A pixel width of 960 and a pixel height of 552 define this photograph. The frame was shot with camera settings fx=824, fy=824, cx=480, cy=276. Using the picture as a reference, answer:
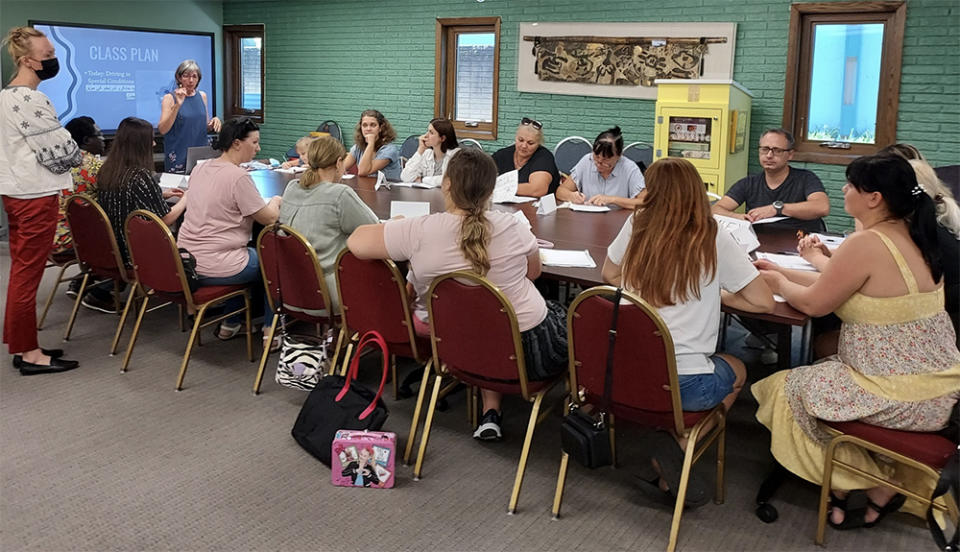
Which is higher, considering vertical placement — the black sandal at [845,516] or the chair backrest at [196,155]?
the chair backrest at [196,155]

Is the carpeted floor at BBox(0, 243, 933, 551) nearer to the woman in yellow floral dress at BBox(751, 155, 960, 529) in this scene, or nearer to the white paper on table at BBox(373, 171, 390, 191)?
the woman in yellow floral dress at BBox(751, 155, 960, 529)

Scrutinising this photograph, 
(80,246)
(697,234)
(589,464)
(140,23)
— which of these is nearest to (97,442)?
(80,246)

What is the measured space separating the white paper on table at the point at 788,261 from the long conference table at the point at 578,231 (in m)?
0.18

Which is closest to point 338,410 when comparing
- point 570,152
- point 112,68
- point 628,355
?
point 628,355

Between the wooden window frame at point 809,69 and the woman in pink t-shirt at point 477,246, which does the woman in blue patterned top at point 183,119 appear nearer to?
the woman in pink t-shirt at point 477,246

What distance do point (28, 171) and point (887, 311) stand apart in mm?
3291

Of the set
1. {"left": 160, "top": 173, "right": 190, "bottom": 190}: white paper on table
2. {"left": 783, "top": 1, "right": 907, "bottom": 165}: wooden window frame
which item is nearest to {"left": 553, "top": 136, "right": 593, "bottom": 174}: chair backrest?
{"left": 783, "top": 1, "right": 907, "bottom": 165}: wooden window frame

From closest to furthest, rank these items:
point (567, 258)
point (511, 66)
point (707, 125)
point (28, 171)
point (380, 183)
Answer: point (567, 258) → point (28, 171) → point (380, 183) → point (707, 125) → point (511, 66)

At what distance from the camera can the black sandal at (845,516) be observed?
8.21 feet

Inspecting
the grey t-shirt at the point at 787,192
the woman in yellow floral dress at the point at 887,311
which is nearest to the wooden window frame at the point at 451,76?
the grey t-shirt at the point at 787,192

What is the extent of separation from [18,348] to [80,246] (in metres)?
0.60

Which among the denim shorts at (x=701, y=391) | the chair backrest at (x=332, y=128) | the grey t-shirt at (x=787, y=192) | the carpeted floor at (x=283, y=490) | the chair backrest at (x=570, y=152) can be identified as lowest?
the carpeted floor at (x=283, y=490)

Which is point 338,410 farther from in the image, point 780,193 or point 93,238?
point 780,193

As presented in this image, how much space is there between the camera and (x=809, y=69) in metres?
6.17
